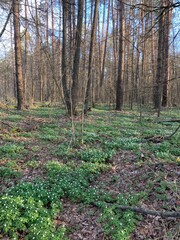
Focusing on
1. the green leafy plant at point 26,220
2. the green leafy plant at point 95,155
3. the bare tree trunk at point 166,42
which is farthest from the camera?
the green leafy plant at point 95,155

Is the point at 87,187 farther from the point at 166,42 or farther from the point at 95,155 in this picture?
the point at 166,42

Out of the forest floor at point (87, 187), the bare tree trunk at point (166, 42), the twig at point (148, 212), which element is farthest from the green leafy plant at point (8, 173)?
the bare tree trunk at point (166, 42)

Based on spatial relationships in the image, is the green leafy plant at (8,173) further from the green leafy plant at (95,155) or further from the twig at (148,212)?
the twig at (148,212)

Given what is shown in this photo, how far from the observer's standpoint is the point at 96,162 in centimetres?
664

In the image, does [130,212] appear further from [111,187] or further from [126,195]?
[111,187]

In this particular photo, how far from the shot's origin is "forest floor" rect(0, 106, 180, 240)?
160 inches

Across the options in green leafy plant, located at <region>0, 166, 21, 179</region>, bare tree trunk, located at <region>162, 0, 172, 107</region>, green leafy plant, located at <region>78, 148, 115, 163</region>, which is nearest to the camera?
bare tree trunk, located at <region>162, 0, 172, 107</region>

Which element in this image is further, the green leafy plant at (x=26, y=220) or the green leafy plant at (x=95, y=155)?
the green leafy plant at (x=95, y=155)

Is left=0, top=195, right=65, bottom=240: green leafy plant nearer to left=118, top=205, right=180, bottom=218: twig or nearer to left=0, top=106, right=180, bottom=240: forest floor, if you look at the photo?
left=0, top=106, right=180, bottom=240: forest floor

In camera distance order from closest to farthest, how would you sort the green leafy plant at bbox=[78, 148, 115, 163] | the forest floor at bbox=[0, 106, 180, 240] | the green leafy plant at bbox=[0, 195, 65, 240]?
the green leafy plant at bbox=[0, 195, 65, 240] < the forest floor at bbox=[0, 106, 180, 240] < the green leafy plant at bbox=[78, 148, 115, 163]

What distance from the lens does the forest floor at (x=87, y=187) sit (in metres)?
4.06

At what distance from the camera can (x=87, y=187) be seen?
545cm

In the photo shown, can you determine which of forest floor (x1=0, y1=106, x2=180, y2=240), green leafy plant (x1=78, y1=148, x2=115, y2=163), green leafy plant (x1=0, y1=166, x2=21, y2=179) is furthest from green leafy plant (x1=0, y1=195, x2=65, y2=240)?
green leafy plant (x1=78, y1=148, x2=115, y2=163)

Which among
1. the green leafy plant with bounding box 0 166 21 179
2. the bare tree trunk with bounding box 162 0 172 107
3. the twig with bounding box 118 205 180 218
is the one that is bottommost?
the twig with bounding box 118 205 180 218
